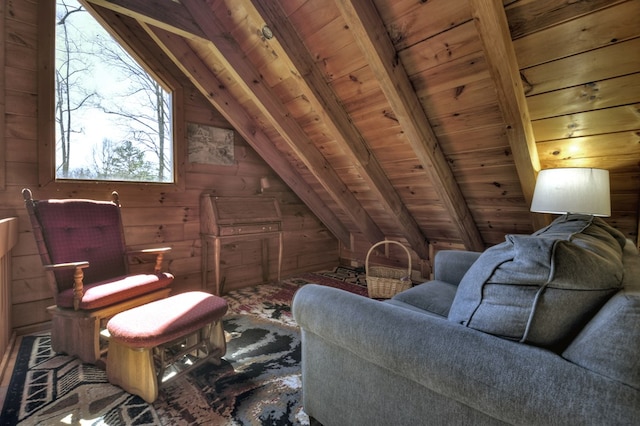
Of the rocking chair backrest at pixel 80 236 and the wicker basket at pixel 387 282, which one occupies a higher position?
the rocking chair backrest at pixel 80 236

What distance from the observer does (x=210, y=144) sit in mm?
3047

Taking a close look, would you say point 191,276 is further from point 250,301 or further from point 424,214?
point 424,214

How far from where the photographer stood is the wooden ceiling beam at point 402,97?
1.54 m

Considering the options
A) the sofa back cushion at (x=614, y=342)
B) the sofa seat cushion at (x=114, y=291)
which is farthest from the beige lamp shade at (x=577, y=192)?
the sofa seat cushion at (x=114, y=291)

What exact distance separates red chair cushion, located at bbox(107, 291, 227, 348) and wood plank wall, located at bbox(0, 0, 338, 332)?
1347 millimetres

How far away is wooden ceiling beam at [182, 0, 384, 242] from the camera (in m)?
2.11

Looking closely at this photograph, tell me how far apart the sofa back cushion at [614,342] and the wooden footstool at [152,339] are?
1460 millimetres

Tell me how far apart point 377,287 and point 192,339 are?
174 cm

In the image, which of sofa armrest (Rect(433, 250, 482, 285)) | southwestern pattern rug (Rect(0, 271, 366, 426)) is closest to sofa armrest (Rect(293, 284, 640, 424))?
southwestern pattern rug (Rect(0, 271, 366, 426))

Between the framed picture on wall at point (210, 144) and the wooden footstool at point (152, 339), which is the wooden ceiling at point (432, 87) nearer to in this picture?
the framed picture on wall at point (210, 144)

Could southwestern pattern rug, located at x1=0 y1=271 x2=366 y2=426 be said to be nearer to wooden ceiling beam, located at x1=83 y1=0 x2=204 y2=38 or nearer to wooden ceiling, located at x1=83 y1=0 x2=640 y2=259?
wooden ceiling, located at x1=83 y1=0 x2=640 y2=259

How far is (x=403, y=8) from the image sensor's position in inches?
60.5

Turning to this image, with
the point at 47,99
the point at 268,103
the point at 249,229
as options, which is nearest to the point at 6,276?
the point at 47,99

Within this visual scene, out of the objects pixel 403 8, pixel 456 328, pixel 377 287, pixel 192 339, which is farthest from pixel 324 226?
pixel 456 328
